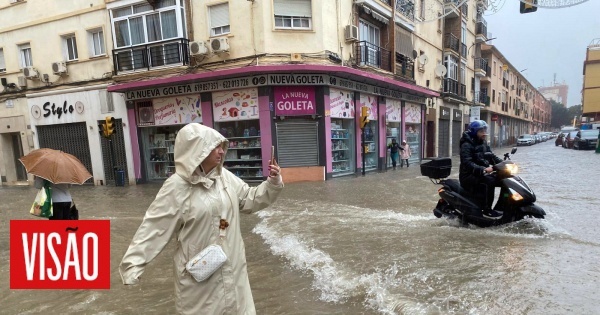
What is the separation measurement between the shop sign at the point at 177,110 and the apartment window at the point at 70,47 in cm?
517

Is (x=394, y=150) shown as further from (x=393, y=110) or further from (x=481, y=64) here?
(x=481, y=64)

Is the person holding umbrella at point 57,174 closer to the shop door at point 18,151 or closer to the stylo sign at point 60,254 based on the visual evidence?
the stylo sign at point 60,254

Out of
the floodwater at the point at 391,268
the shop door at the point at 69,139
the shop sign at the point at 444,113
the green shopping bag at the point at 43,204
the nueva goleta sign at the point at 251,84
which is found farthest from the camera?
the shop sign at the point at 444,113

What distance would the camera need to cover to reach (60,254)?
2814 mm

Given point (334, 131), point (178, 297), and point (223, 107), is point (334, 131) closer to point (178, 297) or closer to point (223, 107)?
point (223, 107)

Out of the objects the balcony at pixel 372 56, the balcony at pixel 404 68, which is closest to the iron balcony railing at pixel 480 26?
the balcony at pixel 404 68

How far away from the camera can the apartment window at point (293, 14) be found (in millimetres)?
13039

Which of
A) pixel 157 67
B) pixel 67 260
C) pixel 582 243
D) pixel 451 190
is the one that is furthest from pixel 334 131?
pixel 67 260

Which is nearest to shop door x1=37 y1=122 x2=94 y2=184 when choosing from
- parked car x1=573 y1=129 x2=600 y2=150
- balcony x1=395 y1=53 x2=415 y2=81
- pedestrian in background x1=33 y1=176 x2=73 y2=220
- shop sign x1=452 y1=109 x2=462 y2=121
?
pedestrian in background x1=33 y1=176 x2=73 y2=220

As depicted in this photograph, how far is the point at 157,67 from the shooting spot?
46.8 ft

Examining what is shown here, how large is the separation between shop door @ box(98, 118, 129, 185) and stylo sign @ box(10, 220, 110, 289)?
14.2 metres

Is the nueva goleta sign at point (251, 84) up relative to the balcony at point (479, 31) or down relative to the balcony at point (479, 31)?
down

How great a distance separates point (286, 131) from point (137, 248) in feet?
37.3

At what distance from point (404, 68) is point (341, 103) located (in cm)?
626
